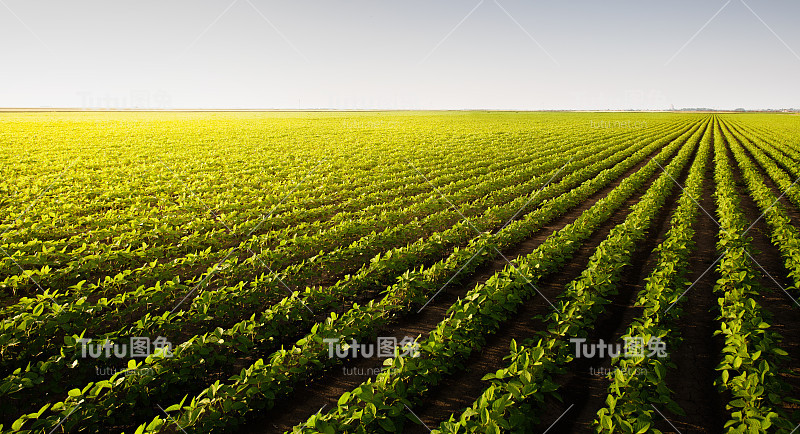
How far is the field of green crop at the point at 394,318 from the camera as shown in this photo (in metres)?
3.43

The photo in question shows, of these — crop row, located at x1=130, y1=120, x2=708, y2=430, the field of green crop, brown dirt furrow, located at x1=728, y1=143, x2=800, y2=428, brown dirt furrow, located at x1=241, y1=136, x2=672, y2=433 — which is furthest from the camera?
brown dirt furrow, located at x1=728, y1=143, x2=800, y2=428

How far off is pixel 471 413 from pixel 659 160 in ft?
73.4

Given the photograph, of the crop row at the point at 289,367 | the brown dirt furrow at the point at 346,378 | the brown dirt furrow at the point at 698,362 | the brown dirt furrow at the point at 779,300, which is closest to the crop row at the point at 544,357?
the brown dirt furrow at the point at 346,378

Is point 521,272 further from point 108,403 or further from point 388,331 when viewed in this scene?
point 108,403

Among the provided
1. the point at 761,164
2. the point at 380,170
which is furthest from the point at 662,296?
the point at 761,164

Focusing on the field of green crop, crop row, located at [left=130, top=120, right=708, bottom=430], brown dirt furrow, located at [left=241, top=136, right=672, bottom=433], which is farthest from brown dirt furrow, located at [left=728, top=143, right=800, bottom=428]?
crop row, located at [left=130, top=120, right=708, bottom=430]

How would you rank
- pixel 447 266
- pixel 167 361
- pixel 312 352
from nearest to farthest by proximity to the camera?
pixel 167 361
pixel 312 352
pixel 447 266

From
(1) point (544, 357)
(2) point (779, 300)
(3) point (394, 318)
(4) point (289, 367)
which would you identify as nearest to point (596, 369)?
(1) point (544, 357)

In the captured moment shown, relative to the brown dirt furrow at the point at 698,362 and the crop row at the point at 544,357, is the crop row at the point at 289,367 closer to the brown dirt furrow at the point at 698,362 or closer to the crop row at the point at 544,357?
the crop row at the point at 544,357

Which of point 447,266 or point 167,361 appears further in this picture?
point 447,266

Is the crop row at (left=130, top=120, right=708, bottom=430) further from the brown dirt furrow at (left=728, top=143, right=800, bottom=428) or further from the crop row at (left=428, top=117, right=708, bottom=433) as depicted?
the brown dirt furrow at (left=728, top=143, right=800, bottom=428)

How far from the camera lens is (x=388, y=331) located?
5.09 meters

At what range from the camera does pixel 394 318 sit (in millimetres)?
5316

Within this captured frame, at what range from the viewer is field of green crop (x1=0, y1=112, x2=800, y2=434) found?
343 cm
